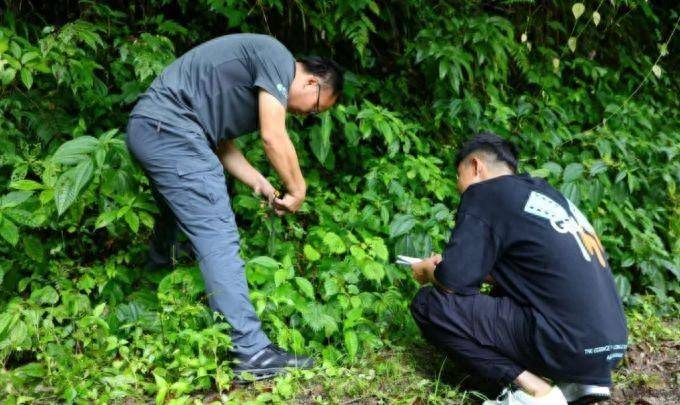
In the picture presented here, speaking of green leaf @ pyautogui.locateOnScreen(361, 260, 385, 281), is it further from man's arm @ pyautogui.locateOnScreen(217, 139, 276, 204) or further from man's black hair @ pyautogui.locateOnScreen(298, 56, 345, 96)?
man's black hair @ pyautogui.locateOnScreen(298, 56, 345, 96)

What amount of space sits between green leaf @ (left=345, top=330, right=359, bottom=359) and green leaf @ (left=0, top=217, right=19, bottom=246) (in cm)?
164

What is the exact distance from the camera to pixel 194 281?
303 centimetres

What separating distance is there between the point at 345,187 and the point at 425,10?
1.62m

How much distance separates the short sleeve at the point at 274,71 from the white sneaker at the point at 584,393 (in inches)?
73.0

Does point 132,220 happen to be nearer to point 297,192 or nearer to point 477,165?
point 297,192

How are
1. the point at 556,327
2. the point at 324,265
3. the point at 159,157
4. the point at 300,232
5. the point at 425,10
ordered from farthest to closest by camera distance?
1. the point at 425,10
2. the point at 300,232
3. the point at 324,265
4. the point at 159,157
5. the point at 556,327

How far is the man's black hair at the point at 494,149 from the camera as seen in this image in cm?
284

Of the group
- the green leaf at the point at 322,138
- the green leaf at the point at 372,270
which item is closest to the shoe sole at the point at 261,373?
the green leaf at the point at 372,270

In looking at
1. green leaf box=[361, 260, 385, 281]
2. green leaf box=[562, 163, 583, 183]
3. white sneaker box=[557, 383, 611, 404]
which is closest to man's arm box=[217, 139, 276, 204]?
green leaf box=[361, 260, 385, 281]

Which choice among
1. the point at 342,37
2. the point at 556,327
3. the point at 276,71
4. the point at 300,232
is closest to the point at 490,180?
the point at 556,327

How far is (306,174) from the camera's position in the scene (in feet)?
13.8

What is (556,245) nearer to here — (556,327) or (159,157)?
(556,327)

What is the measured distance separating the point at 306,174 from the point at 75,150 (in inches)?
65.8

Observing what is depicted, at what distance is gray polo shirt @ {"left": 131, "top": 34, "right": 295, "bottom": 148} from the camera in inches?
114
